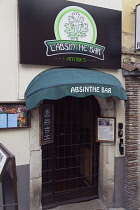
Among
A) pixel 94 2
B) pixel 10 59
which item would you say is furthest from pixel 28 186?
pixel 94 2

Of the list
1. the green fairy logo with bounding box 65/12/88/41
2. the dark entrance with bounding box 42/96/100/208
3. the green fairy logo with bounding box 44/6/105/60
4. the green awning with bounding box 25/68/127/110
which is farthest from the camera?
the dark entrance with bounding box 42/96/100/208

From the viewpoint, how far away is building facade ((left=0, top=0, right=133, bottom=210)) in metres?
4.49

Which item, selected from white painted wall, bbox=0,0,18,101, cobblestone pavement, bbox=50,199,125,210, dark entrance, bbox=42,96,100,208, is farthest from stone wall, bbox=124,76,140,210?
white painted wall, bbox=0,0,18,101

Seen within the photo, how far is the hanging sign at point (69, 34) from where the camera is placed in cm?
460

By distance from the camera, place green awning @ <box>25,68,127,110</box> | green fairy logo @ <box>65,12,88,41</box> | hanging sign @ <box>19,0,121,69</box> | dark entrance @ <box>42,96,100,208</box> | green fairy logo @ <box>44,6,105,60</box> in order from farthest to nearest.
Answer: dark entrance @ <box>42,96,100,208</box>
green fairy logo @ <box>65,12,88,41</box>
green fairy logo @ <box>44,6,105,60</box>
hanging sign @ <box>19,0,121,69</box>
green awning @ <box>25,68,127,110</box>

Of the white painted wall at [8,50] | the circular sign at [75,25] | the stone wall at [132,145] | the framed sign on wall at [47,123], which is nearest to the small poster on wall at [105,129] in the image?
the stone wall at [132,145]

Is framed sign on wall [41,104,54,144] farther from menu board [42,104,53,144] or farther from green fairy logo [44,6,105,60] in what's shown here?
green fairy logo [44,6,105,60]

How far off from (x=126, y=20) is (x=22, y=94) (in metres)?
3.25

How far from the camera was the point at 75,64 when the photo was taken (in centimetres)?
507

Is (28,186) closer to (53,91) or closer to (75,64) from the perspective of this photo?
(53,91)

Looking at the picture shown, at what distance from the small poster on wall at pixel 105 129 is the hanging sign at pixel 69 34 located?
1313 millimetres

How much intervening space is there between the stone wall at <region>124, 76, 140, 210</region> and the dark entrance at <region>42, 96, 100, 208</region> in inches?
30.3

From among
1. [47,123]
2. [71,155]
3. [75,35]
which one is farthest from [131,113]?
[75,35]

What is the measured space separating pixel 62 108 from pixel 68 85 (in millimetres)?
1324
